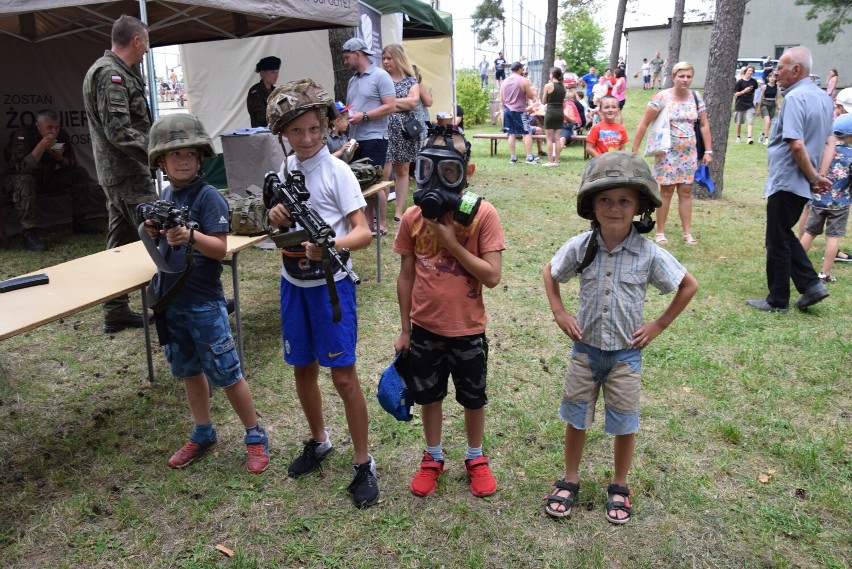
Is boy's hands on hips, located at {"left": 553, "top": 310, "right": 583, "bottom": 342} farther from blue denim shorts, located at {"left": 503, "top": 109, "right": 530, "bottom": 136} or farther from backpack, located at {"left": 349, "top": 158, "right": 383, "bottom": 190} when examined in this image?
blue denim shorts, located at {"left": 503, "top": 109, "right": 530, "bottom": 136}

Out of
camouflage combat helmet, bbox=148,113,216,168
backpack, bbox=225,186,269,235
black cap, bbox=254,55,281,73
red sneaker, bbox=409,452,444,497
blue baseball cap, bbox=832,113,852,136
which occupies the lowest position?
red sneaker, bbox=409,452,444,497

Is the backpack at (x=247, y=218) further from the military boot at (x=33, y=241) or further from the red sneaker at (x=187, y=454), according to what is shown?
the military boot at (x=33, y=241)

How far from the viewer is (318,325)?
2902 millimetres

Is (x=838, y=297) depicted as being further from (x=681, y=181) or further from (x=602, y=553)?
(x=602, y=553)

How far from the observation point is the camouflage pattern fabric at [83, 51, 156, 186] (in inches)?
184

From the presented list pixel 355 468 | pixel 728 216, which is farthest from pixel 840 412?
pixel 728 216

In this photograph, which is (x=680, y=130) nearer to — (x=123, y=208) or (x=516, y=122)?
(x=123, y=208)

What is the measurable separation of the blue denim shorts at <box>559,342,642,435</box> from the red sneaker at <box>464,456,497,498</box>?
55 cm

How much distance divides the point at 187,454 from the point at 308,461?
69 cm

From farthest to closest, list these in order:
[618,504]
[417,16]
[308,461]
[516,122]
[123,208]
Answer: [516,122] < [417,16] < [123,208] < [308,461] < [618,504]

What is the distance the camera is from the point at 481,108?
23.1m

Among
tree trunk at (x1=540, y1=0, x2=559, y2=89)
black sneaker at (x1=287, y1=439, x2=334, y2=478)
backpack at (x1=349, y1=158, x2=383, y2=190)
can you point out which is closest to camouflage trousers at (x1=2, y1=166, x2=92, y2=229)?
backpack at (x1=349, y1=158, x2=383, y2=190)

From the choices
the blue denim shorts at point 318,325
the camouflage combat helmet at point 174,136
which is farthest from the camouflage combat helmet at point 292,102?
the blue denim shorts at point 318,325

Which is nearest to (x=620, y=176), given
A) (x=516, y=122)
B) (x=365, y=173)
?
(x=365, y=173)
